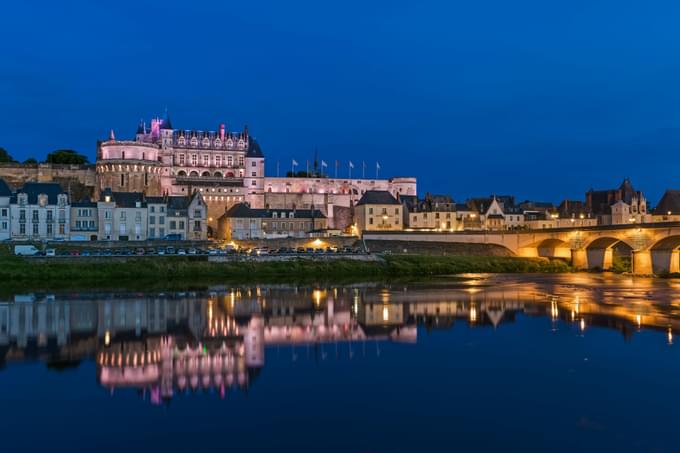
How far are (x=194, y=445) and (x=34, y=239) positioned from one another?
48053 millimetres

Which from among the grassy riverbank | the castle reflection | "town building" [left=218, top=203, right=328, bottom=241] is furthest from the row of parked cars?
the castle reflection

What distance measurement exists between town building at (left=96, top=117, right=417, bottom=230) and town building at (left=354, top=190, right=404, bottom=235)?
8.76 meters

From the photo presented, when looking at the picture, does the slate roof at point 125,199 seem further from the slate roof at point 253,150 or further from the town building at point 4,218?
the slate roof at point 253,150

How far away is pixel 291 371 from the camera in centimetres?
1673

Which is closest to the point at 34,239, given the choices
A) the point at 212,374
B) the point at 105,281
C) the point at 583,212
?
the point at 105,281

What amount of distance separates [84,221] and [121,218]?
308cm

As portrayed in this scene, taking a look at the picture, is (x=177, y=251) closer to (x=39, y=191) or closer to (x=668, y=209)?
(x=39, y=191)

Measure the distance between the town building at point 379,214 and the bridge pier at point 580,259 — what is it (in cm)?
2168

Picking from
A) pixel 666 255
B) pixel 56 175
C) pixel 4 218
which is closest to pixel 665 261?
pixel 666 255

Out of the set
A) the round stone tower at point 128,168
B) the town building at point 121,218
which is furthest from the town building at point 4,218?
the round stone tower at point 128,168

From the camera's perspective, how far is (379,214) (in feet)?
235

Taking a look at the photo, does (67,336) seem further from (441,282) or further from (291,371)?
(441,282)

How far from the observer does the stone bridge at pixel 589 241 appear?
47.4 m

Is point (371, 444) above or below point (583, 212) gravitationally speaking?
below
